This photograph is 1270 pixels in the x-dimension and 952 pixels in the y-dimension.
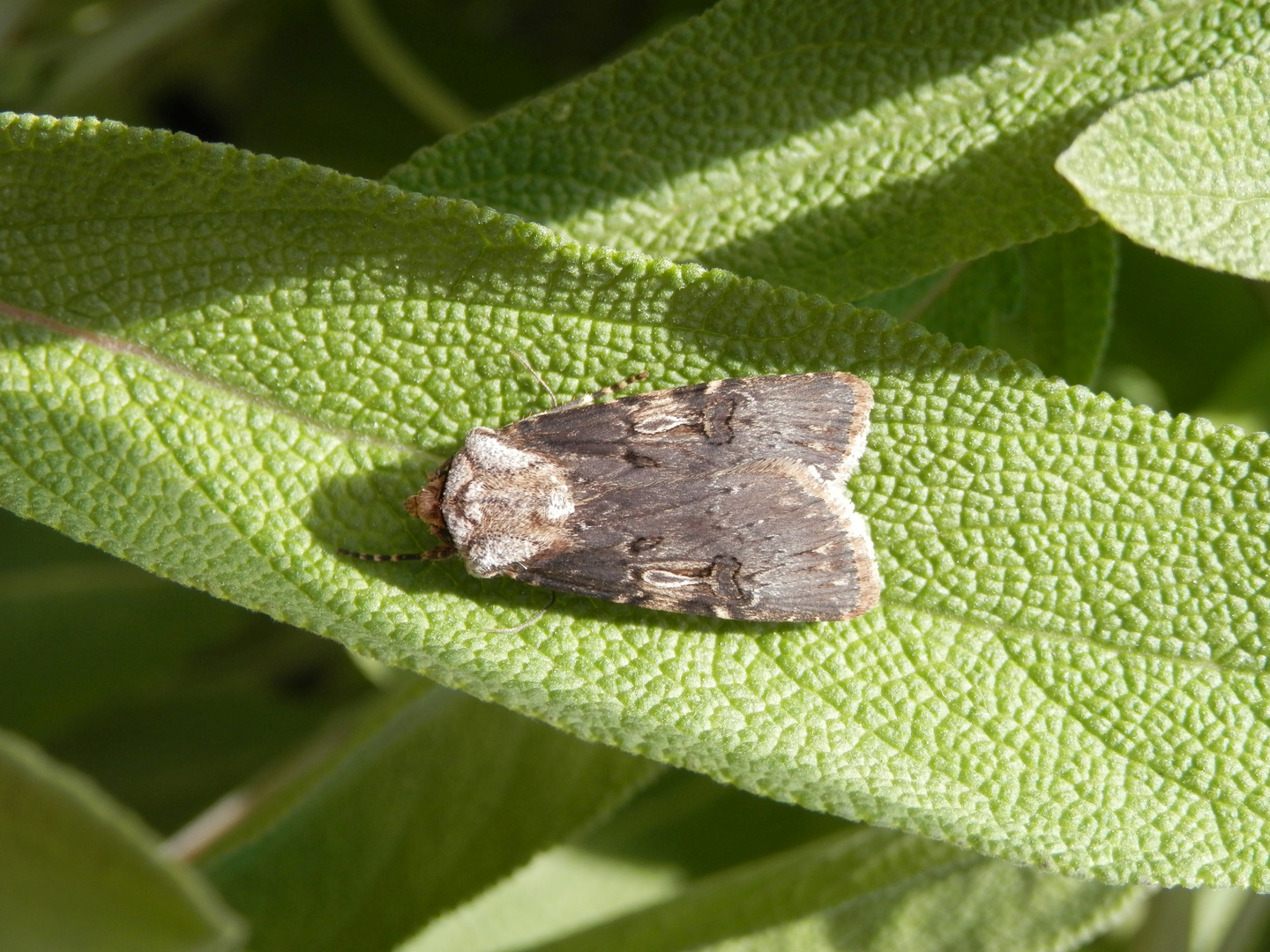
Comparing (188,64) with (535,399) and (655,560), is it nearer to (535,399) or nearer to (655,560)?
(535,399)

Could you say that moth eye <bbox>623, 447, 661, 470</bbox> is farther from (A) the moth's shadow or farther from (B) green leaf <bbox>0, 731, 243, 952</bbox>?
(B) green leaf <bbox>0, 731, 243, 952</bbox>

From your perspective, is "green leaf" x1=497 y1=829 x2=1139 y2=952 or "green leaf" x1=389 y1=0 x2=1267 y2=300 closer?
"green leaf" x1=389 y1=0 x2=1267 y2=300

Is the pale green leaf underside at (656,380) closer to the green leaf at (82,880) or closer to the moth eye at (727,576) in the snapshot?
the moth eye at (727,576)

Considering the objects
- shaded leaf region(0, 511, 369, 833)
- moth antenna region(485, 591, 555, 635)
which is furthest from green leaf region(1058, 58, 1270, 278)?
shaded leaf region(0, 511, 369, 833)

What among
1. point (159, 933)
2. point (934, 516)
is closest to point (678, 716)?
point (934, 516)

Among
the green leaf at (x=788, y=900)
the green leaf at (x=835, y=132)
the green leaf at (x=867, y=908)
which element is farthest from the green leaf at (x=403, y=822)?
the green leaf at (x=835, y=132)

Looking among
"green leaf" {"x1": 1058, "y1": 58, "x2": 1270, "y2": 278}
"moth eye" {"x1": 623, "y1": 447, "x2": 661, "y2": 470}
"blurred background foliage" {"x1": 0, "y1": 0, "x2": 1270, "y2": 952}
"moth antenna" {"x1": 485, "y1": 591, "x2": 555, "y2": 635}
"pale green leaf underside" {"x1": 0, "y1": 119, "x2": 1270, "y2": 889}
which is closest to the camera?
"green leaf" {"x1": 1058, "y1": 58, "x2": 1270, "y2": 278}
